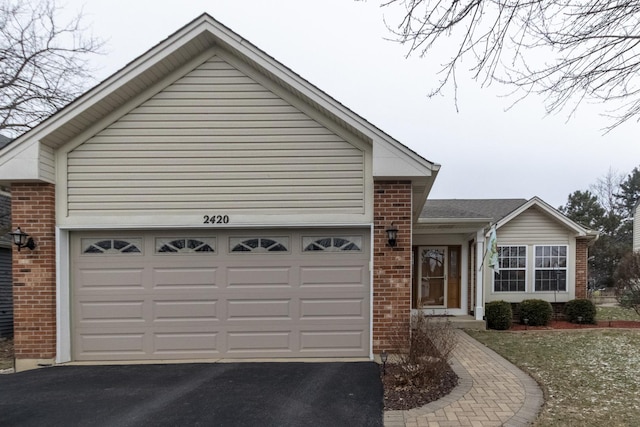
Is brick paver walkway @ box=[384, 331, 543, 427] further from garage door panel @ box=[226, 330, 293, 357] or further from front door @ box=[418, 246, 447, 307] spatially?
front door @ box=[418, 246, 447, 307]

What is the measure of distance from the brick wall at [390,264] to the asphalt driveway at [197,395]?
28.8 inches

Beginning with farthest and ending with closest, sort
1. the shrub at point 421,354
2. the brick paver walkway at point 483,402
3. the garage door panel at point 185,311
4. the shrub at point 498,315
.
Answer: the shrub at point 498,315, the garage door panel at point 185,311, the shrub at point 421,354, the brick paver walkway at point 483,402

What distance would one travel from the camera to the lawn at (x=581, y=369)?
430 centimetres

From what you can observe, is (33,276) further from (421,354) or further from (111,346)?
(421,354)

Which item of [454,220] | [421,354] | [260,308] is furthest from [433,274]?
[260,308]

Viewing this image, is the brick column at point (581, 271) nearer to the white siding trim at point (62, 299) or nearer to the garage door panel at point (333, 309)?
the garage door panel at point (333, 309)

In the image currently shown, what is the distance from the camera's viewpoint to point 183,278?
6375mm

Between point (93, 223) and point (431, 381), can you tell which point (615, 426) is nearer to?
point (431, 381)

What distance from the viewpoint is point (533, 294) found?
12.9m

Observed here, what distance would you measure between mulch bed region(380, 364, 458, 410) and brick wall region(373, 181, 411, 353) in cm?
80

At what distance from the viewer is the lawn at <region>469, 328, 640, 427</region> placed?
14.1 feet

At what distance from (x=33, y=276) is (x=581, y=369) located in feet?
30.5

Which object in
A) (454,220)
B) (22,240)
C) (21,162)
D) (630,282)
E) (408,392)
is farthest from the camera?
(630,282)

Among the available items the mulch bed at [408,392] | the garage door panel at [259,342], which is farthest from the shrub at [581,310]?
the garage door panel at [259,342]
